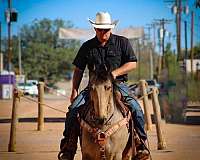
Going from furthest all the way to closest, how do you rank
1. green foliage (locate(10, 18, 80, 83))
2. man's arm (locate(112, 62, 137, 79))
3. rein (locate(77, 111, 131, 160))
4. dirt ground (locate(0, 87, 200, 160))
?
green foliage (locate(10, 18, 80, 83))
dirt ground (locate(0, 87, 200, 160))
man's arm (locate(112, 62, 137, 79))
rein (locate(77, 111, 131, 160))

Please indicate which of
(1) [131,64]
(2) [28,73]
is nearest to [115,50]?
(1) [131,64]

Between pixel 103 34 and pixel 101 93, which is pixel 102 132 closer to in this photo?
pixel 101 93

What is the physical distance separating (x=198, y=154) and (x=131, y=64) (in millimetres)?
4748

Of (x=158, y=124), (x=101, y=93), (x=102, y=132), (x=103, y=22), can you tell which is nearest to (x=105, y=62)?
(x=103, y=22)

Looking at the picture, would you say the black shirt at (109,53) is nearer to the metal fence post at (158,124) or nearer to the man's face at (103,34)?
the man's face at (103,34)

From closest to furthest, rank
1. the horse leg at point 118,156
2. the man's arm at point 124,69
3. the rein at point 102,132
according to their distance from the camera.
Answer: the rein at point 102,132 → the horse leg at point 118,156 → the man's arm at point 124,69

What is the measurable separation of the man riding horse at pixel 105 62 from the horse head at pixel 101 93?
0.53 m

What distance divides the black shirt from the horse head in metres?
0.53

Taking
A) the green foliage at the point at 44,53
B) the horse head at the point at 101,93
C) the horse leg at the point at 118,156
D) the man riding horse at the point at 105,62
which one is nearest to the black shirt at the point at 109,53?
the man riding horse at the point at 105,62

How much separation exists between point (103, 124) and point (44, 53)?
8340 centimetres

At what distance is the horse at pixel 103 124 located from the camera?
20.9 feet

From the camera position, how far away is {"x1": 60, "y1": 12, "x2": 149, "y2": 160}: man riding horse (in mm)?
7246

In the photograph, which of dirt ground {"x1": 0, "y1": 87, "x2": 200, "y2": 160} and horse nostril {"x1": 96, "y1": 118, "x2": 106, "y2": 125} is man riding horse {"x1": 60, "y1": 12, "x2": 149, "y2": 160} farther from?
dirt ground {"x1": 0, "y1": 87, "x2": 200, "y2": 160}

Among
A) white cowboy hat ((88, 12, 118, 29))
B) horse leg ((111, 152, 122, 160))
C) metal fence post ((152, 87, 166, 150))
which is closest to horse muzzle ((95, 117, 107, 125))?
horse leg ((111, 152, 122, 160))
